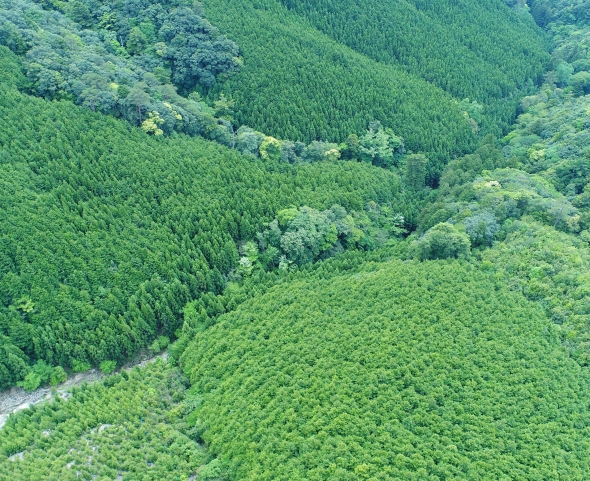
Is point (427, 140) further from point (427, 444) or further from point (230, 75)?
point (427, 444)

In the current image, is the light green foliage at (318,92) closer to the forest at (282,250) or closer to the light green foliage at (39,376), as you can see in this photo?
the forest at (282,250)

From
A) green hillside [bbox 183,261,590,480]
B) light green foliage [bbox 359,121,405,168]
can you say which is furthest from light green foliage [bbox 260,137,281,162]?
green hillside [bbox 183,261,590,480]

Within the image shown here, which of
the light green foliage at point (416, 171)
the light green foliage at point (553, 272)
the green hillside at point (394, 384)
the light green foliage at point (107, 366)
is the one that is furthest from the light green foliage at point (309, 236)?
the light green foliage at point (107, 366)

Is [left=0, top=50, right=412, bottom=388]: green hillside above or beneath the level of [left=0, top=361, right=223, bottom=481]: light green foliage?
above

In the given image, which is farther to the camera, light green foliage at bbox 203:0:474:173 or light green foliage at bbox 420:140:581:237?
light green foliage at bbox 203:0:474:173

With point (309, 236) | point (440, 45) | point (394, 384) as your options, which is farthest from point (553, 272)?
point (440, 45)

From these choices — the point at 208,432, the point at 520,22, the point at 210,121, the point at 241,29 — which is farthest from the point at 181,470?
the point at 520,22

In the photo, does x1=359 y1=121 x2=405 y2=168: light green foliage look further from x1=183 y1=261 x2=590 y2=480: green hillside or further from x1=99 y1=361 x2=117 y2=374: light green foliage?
x1=99 y1=361 x2=117 y2=374: light green foliage
